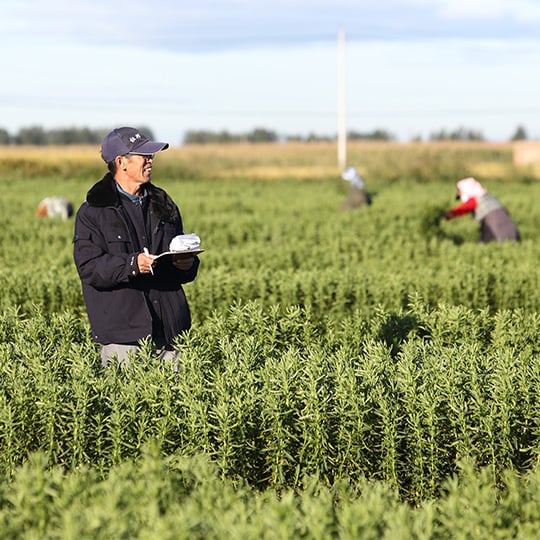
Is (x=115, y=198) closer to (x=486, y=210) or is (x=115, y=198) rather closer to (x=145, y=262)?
(x=145, y=262)

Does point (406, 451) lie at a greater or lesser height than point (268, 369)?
lesser

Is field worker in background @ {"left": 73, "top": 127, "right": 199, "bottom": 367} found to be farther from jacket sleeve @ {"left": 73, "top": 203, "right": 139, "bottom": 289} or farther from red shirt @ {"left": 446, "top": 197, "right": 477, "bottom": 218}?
red shirt @ {"left": 446, "top": 197, "right": 477, "bottom": 218}

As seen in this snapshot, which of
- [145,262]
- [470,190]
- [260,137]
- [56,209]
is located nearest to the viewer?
[145,262]

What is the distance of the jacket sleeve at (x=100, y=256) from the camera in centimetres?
516

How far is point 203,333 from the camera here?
670 centimetres

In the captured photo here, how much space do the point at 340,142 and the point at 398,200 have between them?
27808mm

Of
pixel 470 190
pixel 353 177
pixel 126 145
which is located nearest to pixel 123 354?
pixel 126 145

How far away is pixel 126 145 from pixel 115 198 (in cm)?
33

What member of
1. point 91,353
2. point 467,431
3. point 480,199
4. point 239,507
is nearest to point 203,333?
point 91,353

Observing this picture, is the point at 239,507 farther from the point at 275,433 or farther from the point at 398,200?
the point at 398,200

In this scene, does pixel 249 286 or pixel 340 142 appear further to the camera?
pixel 340 142

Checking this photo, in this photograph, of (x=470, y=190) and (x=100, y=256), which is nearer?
(x=100, y=256)

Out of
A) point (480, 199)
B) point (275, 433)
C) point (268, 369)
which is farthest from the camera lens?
point (480, 199)

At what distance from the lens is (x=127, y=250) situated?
17.6 feet
